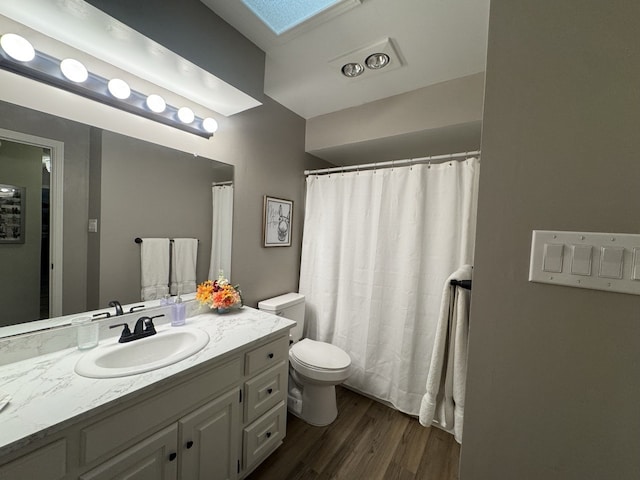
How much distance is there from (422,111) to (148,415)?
2243mm

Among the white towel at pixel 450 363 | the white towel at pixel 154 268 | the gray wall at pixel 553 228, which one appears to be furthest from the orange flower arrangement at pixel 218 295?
the gray wall at pixel 553 228

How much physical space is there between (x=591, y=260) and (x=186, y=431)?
1.43m

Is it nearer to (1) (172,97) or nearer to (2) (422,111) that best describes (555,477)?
(2) (422,111)

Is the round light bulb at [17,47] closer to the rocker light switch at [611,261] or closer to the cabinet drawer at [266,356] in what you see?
the cabinet drawer at [266,356]

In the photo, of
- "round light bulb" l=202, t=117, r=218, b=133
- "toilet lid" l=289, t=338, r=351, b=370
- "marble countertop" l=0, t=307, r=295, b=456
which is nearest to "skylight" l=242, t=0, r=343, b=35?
"round light bulb" l=202, t=117, r=218, b=133

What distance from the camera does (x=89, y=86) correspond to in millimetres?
1079

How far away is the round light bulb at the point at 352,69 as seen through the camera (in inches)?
59.4

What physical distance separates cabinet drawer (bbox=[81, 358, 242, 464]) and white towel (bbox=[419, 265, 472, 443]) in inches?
36.2

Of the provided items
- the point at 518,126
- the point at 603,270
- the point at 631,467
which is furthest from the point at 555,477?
the point at 518,126

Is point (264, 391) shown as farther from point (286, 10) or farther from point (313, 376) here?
point (286, 10)

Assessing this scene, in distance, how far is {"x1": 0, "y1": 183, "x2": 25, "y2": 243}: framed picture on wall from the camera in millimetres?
957

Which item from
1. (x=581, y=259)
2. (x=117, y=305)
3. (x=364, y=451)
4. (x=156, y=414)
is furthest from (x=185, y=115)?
(x=364, y=451)

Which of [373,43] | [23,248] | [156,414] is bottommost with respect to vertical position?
[156,414]

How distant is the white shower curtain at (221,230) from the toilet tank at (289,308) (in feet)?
1.30
